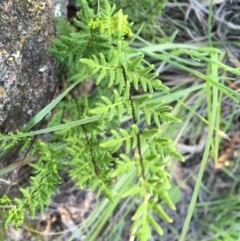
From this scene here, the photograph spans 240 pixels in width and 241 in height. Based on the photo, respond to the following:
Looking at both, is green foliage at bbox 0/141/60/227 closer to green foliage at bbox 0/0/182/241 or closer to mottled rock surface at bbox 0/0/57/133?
green foliage at bbox 0/0/182/241

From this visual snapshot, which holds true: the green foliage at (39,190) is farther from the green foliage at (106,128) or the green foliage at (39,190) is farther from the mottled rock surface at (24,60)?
the mottled rock surface at (24,60)

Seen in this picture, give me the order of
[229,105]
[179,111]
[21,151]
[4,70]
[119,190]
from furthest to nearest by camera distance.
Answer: [229,105] < [179,111] < [119,190] < [21,151] < [4,70]

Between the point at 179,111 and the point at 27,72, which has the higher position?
the point at 27,72

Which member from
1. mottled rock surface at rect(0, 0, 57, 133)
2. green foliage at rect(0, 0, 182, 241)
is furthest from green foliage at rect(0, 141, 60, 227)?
mottled rock surface at rect(0, 0, 57, 133)

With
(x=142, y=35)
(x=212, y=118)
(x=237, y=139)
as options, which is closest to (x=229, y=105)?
(x=237, y=139)

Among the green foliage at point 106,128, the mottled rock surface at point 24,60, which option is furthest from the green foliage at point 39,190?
the mottled rock surface at point 24,60

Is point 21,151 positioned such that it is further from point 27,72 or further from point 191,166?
point 191,166

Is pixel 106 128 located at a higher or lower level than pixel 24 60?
lower
